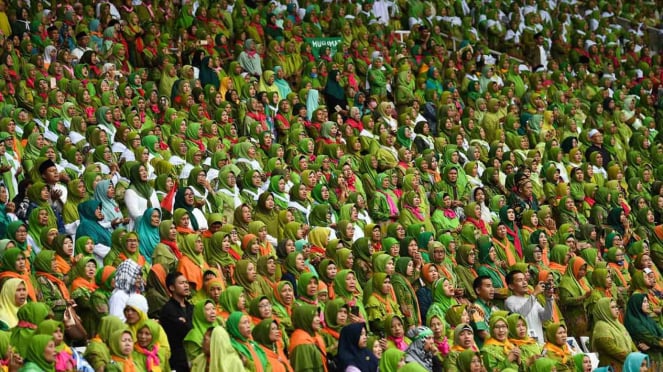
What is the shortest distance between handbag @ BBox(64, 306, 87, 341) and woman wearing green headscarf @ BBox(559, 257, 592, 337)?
4276 mm

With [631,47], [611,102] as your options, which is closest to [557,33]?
[631,47]

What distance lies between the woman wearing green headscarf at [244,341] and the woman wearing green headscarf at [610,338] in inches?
115

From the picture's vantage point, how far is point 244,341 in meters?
8.36

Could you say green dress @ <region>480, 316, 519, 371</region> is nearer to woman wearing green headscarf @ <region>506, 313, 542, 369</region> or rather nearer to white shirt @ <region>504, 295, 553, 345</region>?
woman wearing green headscarf @ <region>506, 313, 542, 369</region>

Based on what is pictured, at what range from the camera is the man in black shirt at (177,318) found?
864 centimetres

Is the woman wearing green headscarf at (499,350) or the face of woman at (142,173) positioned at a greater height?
the face of woman at (142,173)

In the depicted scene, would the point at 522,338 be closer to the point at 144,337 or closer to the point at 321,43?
the point at 144,337

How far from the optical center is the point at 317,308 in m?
9.02

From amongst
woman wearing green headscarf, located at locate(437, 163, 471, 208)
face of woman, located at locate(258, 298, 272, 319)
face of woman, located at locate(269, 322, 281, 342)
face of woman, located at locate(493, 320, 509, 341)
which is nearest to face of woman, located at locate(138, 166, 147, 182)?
face of woman, located at locate(258, 298, 272, 319)

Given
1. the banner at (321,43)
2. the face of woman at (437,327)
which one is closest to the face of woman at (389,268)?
the face of woman at (437,327)

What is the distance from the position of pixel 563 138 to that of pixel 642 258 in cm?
461

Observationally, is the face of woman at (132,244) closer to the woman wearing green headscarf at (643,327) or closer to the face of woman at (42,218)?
the face of woman at (42,218)

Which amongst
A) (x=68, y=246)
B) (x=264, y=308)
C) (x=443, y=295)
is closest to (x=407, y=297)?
(x=443, y=295)

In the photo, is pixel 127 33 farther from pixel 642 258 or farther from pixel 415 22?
pixel 642 258
